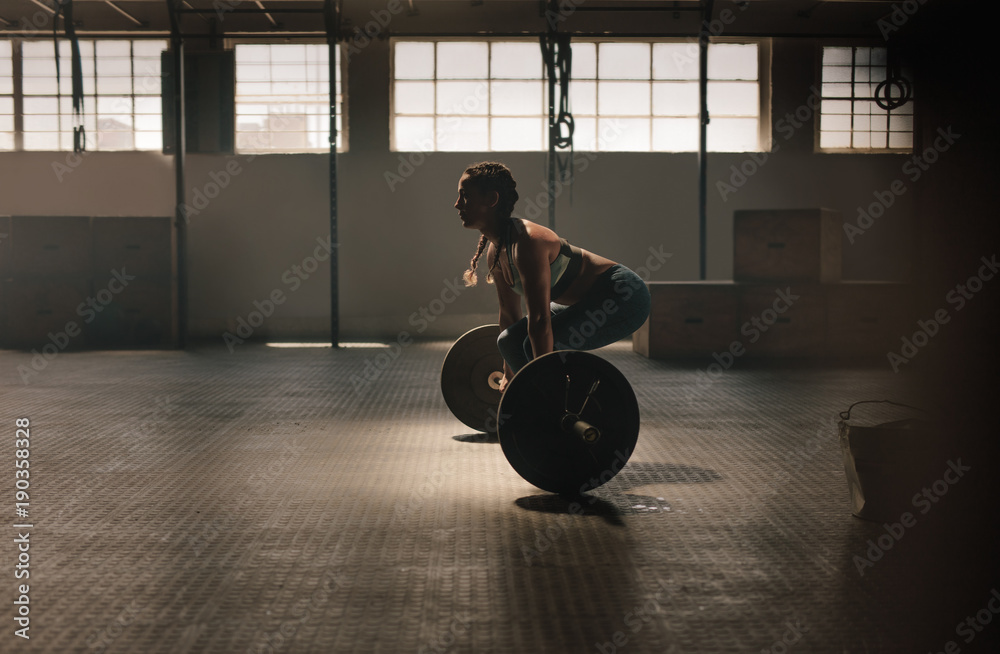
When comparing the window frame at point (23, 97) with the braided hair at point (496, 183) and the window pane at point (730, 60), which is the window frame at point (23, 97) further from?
the braided hair at point (496, 183)

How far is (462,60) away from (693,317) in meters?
4.31

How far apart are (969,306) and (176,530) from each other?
217 cm

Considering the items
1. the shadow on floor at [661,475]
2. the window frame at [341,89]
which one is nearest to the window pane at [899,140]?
the window frame at [341,89]

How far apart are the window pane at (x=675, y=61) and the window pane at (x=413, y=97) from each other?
2.59m

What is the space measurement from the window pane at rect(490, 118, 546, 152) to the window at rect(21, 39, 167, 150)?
3.86 meters

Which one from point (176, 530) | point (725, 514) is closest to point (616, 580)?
point (725, 514)

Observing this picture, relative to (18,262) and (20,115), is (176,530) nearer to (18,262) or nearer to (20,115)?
(18,262)

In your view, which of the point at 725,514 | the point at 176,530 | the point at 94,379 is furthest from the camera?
the point at 94,379

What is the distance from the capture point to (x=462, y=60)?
9516 millimetres

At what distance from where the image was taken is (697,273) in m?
9.79

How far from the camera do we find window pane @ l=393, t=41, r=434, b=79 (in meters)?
9.52

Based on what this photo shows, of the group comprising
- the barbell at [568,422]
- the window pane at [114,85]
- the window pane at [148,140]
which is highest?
the window pane at [114,85]

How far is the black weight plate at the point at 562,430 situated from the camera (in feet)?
8.76

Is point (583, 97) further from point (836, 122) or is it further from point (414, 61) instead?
point (836, 122)
